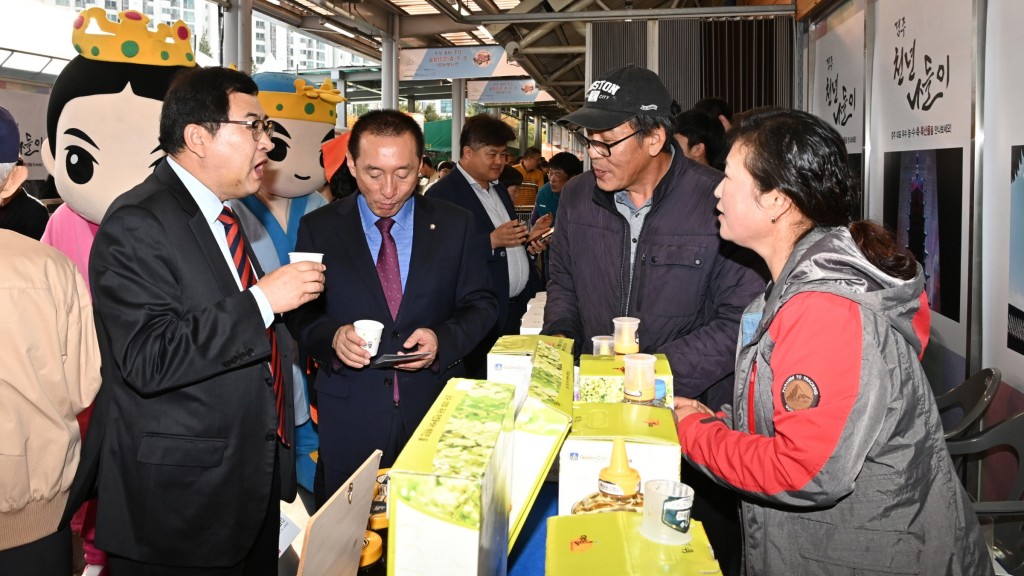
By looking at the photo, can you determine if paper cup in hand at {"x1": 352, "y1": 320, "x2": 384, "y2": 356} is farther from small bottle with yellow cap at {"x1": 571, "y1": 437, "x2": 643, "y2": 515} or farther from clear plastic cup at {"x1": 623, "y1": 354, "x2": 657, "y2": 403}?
small bottle with yellow cap at {"x1": 571, "y1": 437, "x2": 643, "y2": 515}

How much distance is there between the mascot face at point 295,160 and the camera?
4.11 m

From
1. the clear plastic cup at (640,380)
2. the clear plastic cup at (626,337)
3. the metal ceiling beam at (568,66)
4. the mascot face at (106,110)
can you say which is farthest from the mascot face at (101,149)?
the metal ceiling beam at (568,66)

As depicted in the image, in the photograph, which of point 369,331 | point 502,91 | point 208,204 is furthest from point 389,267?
point 502,91

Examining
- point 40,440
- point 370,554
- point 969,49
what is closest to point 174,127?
point 40,440

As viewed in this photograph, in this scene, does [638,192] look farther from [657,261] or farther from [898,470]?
[898,470]

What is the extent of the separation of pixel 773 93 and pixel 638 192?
481cm

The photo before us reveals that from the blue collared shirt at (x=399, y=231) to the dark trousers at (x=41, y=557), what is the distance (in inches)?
47.8

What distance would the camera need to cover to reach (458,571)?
0.96 meters

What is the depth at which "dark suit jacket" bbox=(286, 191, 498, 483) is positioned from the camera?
2.54m

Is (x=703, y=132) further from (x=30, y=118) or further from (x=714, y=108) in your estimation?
(x=30, y=118)

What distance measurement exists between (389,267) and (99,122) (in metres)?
1.40

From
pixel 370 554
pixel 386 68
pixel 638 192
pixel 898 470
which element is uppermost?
pixel 386 68

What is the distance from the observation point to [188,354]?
1.82 meters

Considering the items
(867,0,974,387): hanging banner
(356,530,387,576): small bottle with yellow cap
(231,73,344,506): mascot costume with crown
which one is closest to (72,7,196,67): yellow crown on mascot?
(231,73,344,506): mascot costume with crown
